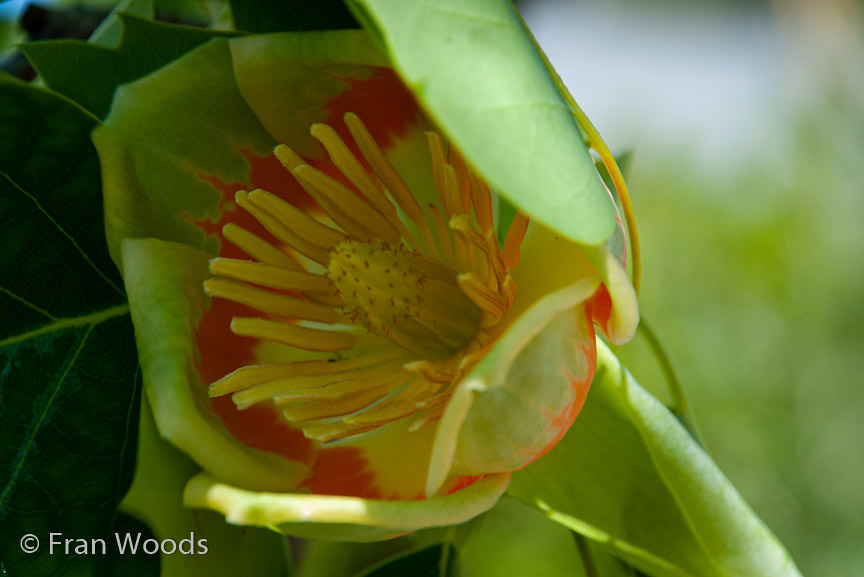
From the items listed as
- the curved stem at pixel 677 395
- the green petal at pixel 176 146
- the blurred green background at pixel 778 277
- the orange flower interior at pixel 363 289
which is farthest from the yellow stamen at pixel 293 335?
the blurred green background at pixel 778 277

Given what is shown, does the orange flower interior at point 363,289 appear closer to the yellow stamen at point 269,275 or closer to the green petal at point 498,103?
the yellow stamen at point 269,275

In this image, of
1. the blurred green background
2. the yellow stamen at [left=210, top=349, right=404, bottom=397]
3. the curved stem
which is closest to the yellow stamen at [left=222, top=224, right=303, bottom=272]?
the yellow stamen at [left=210, top=349, right=404, bottom=397]

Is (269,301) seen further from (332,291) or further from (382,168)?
(382,168)

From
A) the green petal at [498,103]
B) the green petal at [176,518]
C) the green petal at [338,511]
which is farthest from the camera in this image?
the green petal at [176,518]

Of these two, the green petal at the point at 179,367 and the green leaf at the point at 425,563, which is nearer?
the green petal at the point at 179,367

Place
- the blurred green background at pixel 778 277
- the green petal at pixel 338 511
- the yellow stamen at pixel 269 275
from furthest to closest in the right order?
the blurred green background at pixel 778 277
the yellow stamen at pixel 269 275
the green petal at pixel 338 511

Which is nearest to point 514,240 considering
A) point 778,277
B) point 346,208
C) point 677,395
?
point 346,208

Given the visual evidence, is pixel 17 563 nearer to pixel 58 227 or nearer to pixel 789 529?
pixel 58 227
